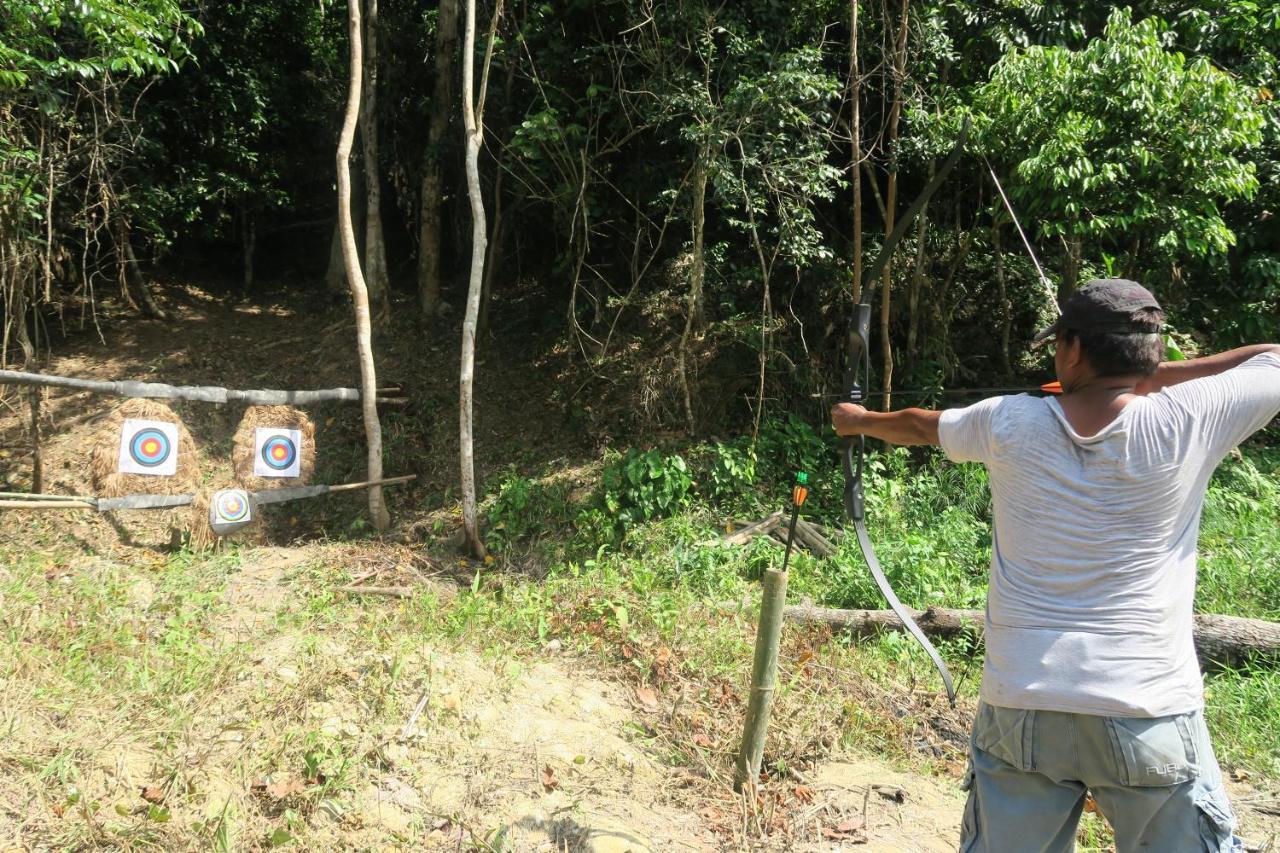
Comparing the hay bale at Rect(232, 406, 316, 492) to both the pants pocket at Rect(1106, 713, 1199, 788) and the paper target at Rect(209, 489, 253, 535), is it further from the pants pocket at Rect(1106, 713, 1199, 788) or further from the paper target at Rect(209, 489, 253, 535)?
the pants pocket at Rect(1106, 713, 1199, 788)

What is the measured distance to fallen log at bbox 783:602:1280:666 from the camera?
476cm

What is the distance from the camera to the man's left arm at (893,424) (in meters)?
2.23

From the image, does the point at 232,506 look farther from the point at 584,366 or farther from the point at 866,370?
the point at 866,370

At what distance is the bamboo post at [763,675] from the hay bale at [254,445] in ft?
17.1

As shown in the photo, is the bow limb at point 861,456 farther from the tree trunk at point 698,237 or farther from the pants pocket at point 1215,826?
the tree trunk at point 698,237

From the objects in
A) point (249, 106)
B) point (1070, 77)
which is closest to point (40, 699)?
point (1070, 77)

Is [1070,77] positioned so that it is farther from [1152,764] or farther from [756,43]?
[1152,764]

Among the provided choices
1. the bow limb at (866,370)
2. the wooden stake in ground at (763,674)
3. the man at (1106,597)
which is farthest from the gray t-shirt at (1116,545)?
the wooden stake in ground at (763,674)

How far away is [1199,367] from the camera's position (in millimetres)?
2199

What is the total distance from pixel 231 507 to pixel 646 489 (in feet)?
11.1

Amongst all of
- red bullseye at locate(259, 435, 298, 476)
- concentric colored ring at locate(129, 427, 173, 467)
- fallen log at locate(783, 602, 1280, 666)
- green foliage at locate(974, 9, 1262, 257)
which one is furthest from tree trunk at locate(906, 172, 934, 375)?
concentric colored ring at locate(129, 427, 173, 467)

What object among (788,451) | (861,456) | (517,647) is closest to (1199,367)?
(861,456)

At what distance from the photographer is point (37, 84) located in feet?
23.9

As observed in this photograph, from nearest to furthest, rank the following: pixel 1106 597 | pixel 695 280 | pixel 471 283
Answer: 1. pixel 1106 597
2. pixel 471 283
3. pixel 695 280
